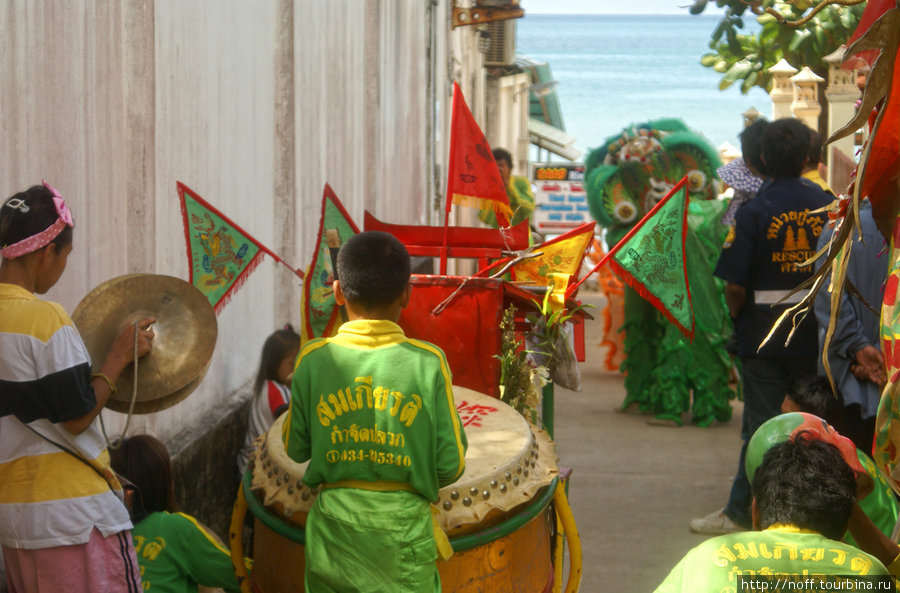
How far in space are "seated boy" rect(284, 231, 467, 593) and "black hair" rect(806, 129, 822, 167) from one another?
3.65 metres

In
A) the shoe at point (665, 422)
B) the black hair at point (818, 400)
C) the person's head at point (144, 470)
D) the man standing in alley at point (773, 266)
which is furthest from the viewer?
the shoe at point (665, 422)

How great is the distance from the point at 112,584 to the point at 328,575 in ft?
1.94

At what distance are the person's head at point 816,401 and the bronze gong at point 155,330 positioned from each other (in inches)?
96.0

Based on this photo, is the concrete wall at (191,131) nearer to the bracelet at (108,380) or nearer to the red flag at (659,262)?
the bracelet at (108,380)

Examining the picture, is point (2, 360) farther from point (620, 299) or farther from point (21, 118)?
point (620, 299)

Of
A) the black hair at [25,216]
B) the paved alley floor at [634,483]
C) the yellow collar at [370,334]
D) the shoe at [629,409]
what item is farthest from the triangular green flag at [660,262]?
the shoe at [629,409]

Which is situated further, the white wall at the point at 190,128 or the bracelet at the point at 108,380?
the white wall at the point at 190,128

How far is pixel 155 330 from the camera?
3.38m

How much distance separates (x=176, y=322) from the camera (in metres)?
3.40

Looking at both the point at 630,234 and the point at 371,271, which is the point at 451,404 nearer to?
the point at 371,271

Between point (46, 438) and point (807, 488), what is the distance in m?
1.84

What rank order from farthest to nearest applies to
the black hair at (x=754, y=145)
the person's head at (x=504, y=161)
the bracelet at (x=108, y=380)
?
the person's head at (x=504, y=161), the black hair at (x=754, y=145), the bracelet at (x=108, y=380)

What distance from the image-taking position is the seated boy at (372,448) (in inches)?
120

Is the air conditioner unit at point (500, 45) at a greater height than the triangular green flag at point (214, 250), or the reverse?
the air conditioner unit at point (500, 45)
